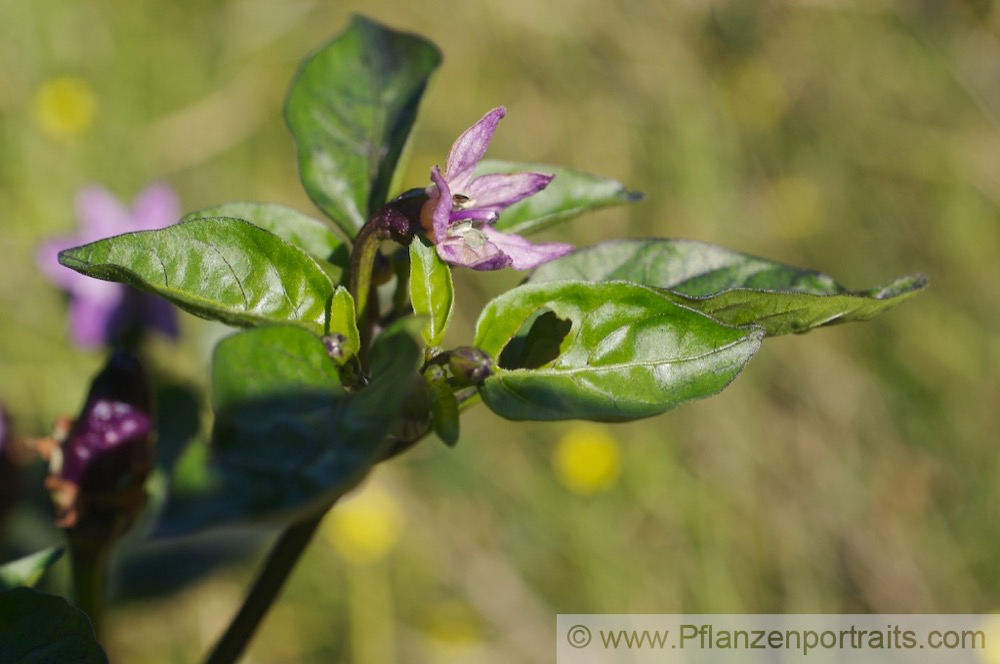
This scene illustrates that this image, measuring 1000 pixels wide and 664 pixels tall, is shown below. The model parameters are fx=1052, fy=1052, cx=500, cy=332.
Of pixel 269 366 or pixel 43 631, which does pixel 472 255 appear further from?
pixel 43 631

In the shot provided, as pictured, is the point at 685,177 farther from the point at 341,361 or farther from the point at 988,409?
the point at 341,361

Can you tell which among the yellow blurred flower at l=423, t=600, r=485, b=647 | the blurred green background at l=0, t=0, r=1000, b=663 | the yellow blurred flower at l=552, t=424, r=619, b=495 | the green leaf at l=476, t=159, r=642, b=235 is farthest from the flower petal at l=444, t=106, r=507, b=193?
the yellow blurred flower at l=552, t=424, r=619, b=495

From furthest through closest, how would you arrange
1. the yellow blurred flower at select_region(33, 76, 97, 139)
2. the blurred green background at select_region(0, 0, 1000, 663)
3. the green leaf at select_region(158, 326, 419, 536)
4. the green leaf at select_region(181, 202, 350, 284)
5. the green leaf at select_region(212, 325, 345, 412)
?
the yellow blurred flower at select_region(33, 76, 97, 139) → the blurred green background at select_region(0, 0, 1000, 663) → the green leaf at select_region(181, 202, 350, 284) → the green leaf at select_region(212, 325, 345, 412) → the green leaf at select_region(158, 326, 419, 536)

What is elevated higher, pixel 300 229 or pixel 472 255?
pixel 300 229

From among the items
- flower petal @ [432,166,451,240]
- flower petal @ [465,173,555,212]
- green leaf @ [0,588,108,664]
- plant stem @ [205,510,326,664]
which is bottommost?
green leaf @ [0,588,108,664]

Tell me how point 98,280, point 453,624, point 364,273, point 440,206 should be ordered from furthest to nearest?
1. point 453,624
2. point 98,280
3. point 364,273
4. point 440,206

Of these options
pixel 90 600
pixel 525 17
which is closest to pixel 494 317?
pixel 90 600

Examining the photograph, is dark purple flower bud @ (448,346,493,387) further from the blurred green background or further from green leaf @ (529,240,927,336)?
the blurred green background

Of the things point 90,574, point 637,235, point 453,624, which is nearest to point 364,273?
point 90,574
